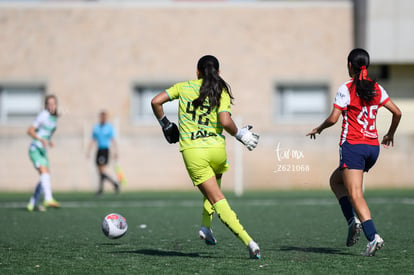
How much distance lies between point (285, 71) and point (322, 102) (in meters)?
1.71

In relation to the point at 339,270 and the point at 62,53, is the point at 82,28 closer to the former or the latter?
the point at 62,53

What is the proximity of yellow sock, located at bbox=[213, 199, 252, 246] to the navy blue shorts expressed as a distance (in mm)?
1291

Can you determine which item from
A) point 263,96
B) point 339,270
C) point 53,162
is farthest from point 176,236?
point 263,96

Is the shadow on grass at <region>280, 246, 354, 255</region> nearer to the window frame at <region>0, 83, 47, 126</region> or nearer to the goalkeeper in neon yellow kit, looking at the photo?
the goalkeeper in neon yellow kit

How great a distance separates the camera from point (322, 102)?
2908 cm

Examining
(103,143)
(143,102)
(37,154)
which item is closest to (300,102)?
(143,102)

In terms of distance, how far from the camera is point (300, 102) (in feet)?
95.7

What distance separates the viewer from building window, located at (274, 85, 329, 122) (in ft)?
95.4

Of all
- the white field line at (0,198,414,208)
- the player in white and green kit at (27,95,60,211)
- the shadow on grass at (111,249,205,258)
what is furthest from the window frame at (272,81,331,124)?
the shadow on grass at (111,249,205,258)

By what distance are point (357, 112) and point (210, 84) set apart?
4.94 feet

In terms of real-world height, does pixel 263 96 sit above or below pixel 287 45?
below

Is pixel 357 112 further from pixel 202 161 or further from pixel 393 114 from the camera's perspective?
pixel 202 161

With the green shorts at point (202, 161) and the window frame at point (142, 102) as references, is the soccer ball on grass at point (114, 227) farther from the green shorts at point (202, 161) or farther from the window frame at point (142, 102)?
the window frame at point (142, 102)

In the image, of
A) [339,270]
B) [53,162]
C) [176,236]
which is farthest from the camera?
[53,162]
